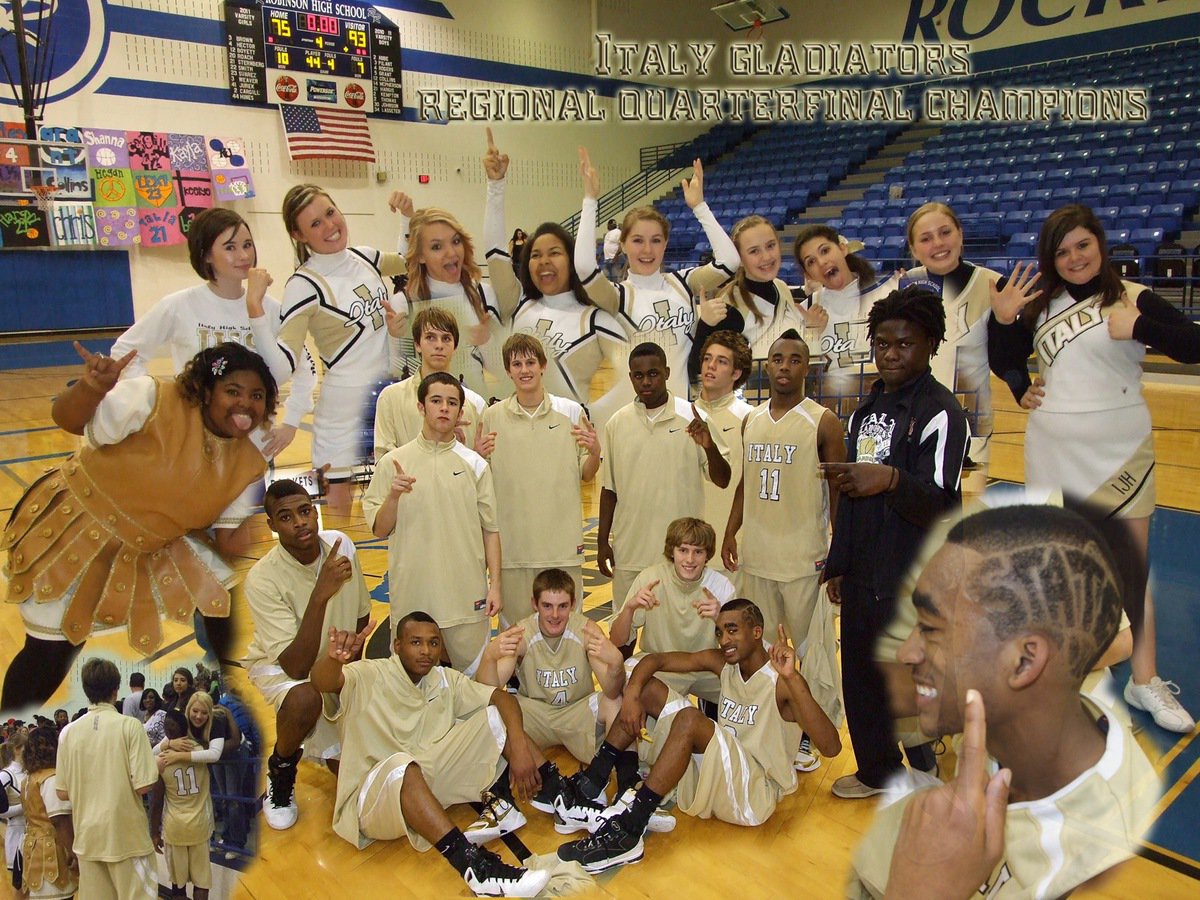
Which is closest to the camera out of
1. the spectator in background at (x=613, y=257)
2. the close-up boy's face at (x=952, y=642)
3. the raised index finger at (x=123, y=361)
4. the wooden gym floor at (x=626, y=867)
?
the close-up boy's face at (x=952, y=642)

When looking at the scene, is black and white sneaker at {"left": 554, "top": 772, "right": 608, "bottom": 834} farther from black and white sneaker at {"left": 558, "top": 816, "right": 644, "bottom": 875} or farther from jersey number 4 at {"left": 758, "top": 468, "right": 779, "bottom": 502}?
jersey number 4 at {"left": 758, "top": 468, "right": 779, "bottom": 502}

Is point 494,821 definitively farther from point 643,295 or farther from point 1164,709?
Answer: point 643,295

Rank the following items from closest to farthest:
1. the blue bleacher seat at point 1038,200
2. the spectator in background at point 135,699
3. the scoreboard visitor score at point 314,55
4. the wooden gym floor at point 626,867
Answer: the spectator in background at point 135,699 < the wooden gym floor at point 626,867 < the blue bleacher seat at point 1038,200 < the scoreboard visitor score at point 314,55

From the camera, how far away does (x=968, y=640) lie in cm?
58

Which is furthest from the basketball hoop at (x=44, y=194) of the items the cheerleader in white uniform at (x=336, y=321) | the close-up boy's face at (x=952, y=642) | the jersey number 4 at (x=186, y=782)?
the close-up boy's face at (x=952, y=642)

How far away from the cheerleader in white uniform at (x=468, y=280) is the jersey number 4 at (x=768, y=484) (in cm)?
152

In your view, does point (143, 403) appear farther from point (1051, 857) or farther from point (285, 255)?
point (285, 255)

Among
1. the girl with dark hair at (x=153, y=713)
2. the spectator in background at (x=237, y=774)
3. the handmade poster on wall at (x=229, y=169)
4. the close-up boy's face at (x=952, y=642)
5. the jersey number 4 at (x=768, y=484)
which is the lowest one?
the spectator in background at (x=237, y=774)

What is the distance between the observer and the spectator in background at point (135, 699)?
166cm

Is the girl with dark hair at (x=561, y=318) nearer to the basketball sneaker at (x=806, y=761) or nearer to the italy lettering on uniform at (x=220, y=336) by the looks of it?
the italy lettering on uniform at (x=220, y=336)

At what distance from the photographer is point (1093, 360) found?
280 centimetres

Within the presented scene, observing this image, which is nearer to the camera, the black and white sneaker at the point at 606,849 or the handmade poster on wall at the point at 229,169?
the black and white sneaker at the point at 606,849

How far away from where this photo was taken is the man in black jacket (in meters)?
2.03

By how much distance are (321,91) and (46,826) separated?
1422 centimetres
